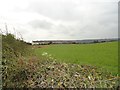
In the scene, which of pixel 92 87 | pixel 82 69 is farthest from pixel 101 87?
pixel 82 69

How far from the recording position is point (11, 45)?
1122 cm

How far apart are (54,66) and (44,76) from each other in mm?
886

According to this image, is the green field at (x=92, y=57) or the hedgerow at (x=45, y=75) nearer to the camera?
the hedgerow at (x=45, y=75)

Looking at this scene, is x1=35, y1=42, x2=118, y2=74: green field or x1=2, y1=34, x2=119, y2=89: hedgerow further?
x1=35, y1=42, x2=118, y2=74: green field

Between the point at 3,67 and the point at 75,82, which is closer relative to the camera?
the point at 75,82

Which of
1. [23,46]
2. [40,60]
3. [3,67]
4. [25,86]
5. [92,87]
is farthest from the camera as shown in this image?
[23,46]

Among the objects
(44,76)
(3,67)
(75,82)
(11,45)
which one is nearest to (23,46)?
(11,45)

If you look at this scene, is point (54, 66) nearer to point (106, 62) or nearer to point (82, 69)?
point (82, 69)

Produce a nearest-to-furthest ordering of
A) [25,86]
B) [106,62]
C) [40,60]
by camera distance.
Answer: [25,86], [40,60], [106,62]

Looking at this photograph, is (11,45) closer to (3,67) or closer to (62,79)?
(3,67)

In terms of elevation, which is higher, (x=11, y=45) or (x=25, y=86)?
(x=11, y=45)

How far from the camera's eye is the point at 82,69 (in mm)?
9508

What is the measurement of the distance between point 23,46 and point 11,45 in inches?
32.8

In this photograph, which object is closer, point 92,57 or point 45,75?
point 45,75
